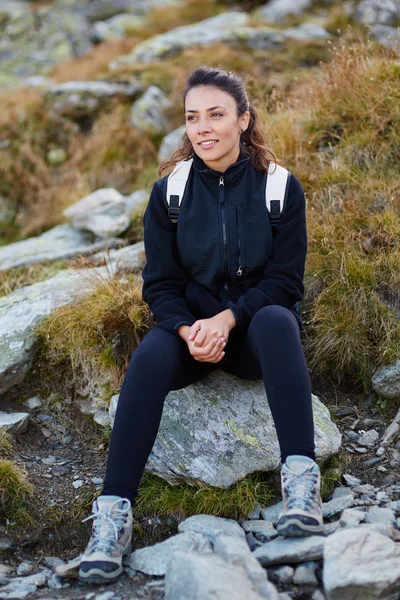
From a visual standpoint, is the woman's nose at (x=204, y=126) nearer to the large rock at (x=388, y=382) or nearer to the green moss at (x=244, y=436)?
the green moss at (x=244, y=436)

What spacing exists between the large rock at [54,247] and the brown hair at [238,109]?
95.4 inches

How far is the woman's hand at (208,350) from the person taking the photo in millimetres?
3178

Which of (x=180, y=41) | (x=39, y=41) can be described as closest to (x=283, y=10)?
(x=180, y=41)

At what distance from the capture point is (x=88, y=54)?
502 inches

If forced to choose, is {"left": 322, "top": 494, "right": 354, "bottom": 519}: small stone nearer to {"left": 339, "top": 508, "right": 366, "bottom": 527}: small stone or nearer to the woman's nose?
{"left": 339, "top": 508, "right": 366, "bottom": 527}: small stone

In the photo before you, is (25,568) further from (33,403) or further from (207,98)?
(207,98)

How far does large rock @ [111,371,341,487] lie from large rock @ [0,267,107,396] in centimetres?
131

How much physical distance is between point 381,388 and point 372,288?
0.68 m

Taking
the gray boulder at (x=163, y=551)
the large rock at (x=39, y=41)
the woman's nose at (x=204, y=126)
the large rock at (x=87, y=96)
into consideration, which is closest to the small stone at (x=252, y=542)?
the gray boulder at (x=163, y=551)

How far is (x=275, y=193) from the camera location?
3.47 meters

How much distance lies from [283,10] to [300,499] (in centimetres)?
1147

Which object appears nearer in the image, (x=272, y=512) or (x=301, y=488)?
(x=301, y=488)

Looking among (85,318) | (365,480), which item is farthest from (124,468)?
(85,318)

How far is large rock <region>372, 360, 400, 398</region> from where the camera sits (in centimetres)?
408
